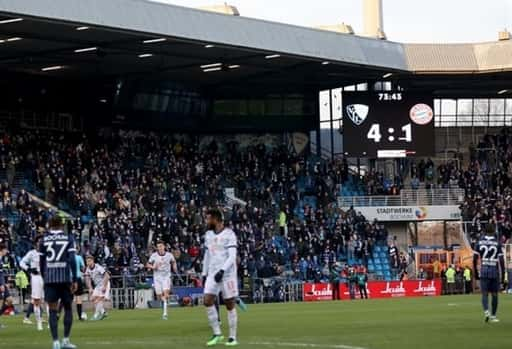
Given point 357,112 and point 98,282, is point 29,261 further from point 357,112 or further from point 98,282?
point 357,112

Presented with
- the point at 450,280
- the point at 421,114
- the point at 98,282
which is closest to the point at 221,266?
the point at 98,282

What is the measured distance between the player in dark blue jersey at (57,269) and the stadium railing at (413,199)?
4683cm

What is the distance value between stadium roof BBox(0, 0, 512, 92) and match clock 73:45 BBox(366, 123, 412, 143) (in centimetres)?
281

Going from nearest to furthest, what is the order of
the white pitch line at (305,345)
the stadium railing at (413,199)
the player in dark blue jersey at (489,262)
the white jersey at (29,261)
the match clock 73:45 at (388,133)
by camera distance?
the white pitch line at (305,345) < the player in dark blue jersey at (489,262) < the white jersey at (29,261) < the match clock 73:45 at (388,133) < the stadium railing at (413,199)

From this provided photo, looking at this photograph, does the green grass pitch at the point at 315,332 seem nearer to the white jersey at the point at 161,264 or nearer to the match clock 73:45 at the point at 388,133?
the white jersey at the point at 161,264

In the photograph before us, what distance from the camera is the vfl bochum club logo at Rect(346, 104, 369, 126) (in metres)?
64.7

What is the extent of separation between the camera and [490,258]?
2489cm

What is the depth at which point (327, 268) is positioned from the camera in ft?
189

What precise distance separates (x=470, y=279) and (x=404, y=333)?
35.7 metres

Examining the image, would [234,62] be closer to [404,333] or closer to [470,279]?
[470,279]

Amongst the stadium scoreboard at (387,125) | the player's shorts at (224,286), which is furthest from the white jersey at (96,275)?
the stadium scoreboard at (387,125)

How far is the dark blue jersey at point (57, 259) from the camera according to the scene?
18828 millimetres

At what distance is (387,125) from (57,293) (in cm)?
4714

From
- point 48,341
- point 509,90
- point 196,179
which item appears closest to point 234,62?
point 196,179
